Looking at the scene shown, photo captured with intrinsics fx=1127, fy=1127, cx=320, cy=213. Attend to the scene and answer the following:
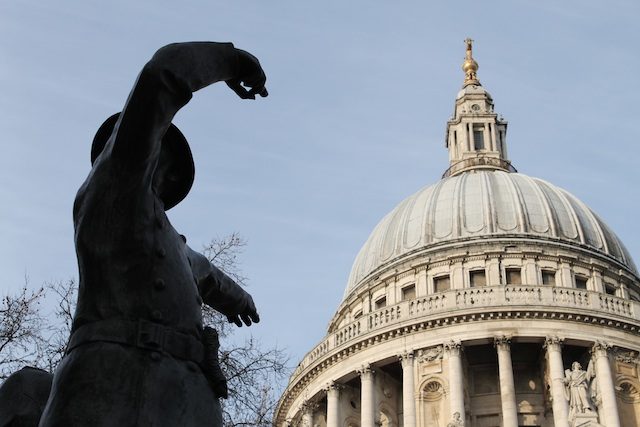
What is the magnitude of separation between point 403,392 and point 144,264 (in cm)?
4202

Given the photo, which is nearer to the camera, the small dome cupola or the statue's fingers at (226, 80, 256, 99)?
the statue's fingers at (226, 80, 256, 99)

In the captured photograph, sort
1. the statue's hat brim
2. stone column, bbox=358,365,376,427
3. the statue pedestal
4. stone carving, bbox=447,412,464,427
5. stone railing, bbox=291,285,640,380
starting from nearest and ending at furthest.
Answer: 1. the statue's hat brim
2. the statue pedestal
3. stone carving, bbox=447,412,464,427
4. stone railing, bbox=291,285,640,380
5. stone column, bbox=358,365,376,427

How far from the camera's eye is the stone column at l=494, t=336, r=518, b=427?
140 feet

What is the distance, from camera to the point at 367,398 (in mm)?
45812

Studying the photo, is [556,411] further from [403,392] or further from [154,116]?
[154,116]

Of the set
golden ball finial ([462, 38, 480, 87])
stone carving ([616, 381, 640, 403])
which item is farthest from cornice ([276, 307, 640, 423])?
golden ball finial ([462, 38, 480, 87])

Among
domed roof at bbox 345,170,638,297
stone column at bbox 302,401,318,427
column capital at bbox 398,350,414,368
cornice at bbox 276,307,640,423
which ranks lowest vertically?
stone column at bbox 302,401,318,427

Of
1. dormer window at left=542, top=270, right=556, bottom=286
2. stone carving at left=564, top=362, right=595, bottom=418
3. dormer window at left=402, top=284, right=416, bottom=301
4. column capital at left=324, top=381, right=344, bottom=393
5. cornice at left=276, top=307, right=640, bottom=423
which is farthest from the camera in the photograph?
dormer window at left=402, top=284, right=416, bottom=301

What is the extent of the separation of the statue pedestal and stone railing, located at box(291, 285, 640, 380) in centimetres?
471

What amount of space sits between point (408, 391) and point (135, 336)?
4106 centimetres

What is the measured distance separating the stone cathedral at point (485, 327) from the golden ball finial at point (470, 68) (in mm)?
12613

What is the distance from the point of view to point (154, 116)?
13.8 ft

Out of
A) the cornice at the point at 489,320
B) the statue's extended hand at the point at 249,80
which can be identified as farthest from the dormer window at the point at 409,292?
the statue's extended hand at the point at 249,80

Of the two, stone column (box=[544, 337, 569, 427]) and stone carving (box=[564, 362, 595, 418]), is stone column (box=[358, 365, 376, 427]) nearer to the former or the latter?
stone column (box=[544, 337, 569, 427])
